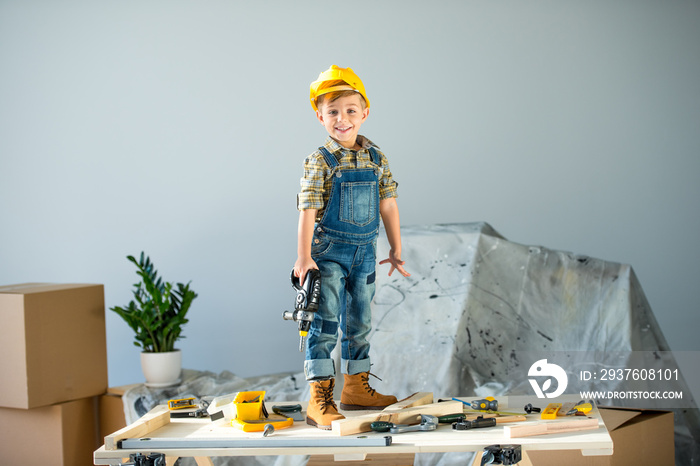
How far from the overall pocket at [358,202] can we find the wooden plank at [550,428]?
707 millimetres

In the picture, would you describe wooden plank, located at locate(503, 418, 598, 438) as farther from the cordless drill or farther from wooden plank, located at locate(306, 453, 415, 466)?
wooden plank, located at locate(306, 453, 415, 466)

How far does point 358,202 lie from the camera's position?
7.03 feet

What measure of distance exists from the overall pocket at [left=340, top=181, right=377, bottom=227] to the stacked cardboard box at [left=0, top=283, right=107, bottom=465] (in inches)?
65.8

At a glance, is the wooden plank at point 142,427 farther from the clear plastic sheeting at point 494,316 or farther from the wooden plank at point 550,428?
the clear plastic sheeting at point 494,316

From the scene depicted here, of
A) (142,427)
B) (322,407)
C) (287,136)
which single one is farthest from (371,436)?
(287,136)

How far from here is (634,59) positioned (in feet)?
14.1

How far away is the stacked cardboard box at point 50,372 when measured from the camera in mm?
3084

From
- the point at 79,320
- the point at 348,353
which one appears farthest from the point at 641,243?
the point at 79,320

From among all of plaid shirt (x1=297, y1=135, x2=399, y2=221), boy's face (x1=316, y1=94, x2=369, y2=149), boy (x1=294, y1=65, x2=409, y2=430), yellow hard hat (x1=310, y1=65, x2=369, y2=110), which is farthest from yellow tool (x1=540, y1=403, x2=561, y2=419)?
yellow hard hat (x1=310, y1=65, x2=369, y2=110)

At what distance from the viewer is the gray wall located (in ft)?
14.1

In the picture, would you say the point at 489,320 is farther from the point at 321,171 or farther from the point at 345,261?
the point at 321,171

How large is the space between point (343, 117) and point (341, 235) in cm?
34

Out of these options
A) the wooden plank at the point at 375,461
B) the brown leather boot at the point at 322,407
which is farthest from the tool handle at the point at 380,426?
the wooden plank at the point at 375,461

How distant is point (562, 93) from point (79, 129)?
9.38 ft
